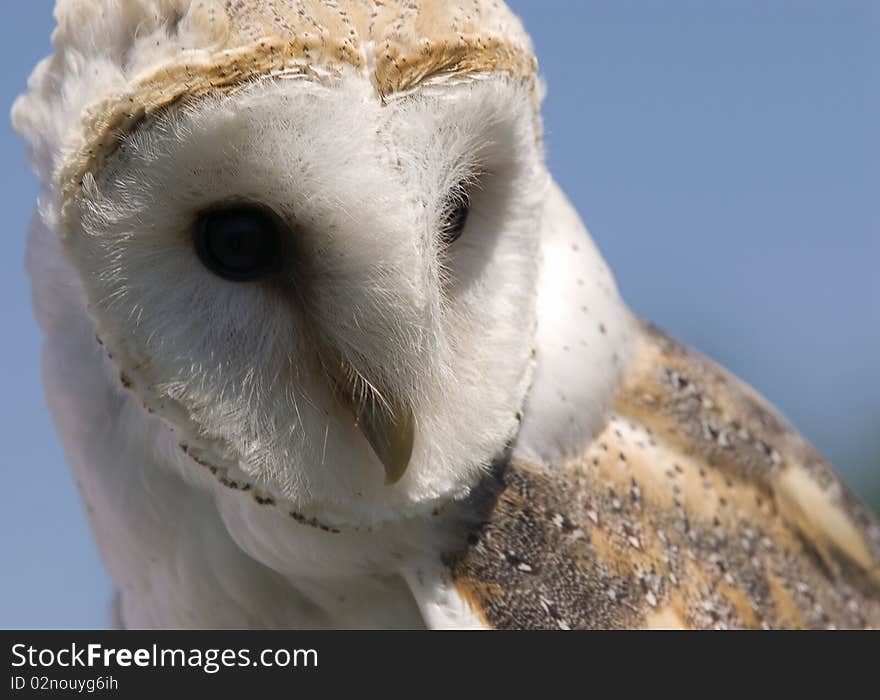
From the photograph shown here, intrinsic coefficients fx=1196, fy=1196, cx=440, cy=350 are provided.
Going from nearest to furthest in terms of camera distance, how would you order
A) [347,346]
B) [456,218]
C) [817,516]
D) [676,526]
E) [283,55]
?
[283,55] → [347,346] → [456,218] → [676,526] → [817,516]

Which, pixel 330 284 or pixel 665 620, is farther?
pixel 665 620

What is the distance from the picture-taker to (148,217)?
4.71 feet

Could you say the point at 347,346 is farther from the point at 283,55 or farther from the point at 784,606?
the point at 784,606

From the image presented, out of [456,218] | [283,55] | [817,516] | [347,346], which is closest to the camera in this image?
[283,55]

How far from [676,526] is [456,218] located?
0.74 m

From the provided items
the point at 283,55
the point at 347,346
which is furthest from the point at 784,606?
the point at 283,55

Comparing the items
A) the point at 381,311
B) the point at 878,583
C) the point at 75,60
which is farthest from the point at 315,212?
the point at 878,583

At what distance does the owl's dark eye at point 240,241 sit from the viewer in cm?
143

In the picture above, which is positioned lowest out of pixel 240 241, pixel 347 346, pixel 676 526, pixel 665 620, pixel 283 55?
pixel 665 620

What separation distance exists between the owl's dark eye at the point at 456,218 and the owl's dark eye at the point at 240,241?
0.25 metres

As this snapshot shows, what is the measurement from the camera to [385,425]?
1.58m

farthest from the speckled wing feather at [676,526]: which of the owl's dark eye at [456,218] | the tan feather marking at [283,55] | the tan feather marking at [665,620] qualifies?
the tan feather marking at [283,55]

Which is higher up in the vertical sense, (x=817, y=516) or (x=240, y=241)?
(x=240, y=241)

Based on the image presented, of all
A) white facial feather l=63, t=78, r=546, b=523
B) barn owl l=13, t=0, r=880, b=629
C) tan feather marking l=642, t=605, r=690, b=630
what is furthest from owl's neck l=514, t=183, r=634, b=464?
tan feather marking l=642, t=605, r=690, b=630
